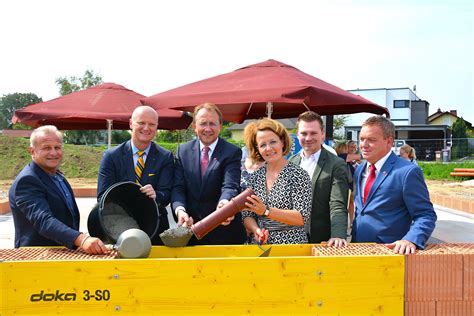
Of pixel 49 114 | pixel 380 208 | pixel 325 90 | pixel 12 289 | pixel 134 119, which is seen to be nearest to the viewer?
pixel 12 289

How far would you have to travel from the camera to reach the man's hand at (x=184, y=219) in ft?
8.71

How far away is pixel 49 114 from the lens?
7.65 meters

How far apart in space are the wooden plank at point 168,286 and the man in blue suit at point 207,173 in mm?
1044

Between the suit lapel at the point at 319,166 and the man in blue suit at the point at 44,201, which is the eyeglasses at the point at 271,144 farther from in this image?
the man in blue suit at the point at 44,201

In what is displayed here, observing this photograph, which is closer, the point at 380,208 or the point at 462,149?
the point at 380,208

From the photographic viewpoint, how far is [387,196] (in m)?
2.53

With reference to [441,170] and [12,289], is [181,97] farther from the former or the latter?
[441,170]

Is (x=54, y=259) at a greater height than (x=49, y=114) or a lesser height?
lesser

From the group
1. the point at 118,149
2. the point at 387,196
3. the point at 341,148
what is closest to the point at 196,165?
the point at 118,149

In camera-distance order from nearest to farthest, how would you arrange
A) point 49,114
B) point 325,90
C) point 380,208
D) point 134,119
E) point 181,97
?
point 380,208
point 134,119
point 325,90
point 181,97
point 49,114

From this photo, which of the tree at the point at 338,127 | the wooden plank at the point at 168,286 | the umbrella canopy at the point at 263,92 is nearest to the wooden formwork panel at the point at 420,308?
the wooden plank at the point at 168,286

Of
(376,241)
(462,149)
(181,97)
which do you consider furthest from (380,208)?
(462,149)

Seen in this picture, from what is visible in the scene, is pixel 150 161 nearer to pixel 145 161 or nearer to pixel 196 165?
pixel 145 161

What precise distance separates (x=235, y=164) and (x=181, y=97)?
263 centimetres
